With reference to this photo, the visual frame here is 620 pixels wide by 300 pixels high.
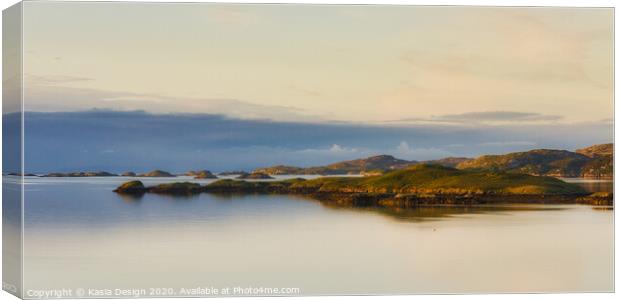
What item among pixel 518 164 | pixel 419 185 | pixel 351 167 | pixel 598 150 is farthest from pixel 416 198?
pixel 598 150

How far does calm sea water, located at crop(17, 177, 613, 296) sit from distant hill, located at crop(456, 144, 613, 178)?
15.9 inches

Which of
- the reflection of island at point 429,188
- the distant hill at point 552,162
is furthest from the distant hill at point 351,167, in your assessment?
the distant hill at point 552,162

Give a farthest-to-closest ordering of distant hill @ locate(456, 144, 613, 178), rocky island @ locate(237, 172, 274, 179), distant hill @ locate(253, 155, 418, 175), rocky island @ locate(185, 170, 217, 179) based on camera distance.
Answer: distant hill @ locate(456, 144, 613, 178) < rocky island @ locate(237, 172, 274, 179) < distant hill @ locate(253, 155, 418, 175) < rocky island @ locate(185, 170, 217, 179)

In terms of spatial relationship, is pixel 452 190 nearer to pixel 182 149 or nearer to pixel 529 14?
pixel 529 14

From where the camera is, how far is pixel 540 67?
64.6 ft

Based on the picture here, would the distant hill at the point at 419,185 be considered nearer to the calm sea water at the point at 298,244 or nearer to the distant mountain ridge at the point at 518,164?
the distant mountain ridge at the point at 518,164

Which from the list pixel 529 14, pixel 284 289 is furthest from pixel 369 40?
pixel 284 289

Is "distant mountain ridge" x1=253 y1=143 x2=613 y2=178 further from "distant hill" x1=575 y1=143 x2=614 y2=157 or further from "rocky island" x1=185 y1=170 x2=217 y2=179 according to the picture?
"rocky island" x1=185 y1=170 x2=217 y2=179

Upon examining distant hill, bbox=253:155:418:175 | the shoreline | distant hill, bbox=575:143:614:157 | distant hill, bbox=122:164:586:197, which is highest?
distant hill, bbox=575:143:614:157

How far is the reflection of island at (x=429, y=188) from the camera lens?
19.9m

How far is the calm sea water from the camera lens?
60.1 ft

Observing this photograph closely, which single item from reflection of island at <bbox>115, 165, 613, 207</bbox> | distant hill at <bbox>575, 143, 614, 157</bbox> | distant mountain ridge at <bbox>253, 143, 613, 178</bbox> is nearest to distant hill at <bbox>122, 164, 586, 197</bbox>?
reflection of island at <bbox>115, 165, 613, 207</bbox>

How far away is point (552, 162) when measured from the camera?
20.0 m

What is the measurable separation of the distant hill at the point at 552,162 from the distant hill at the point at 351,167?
3.91 ft
